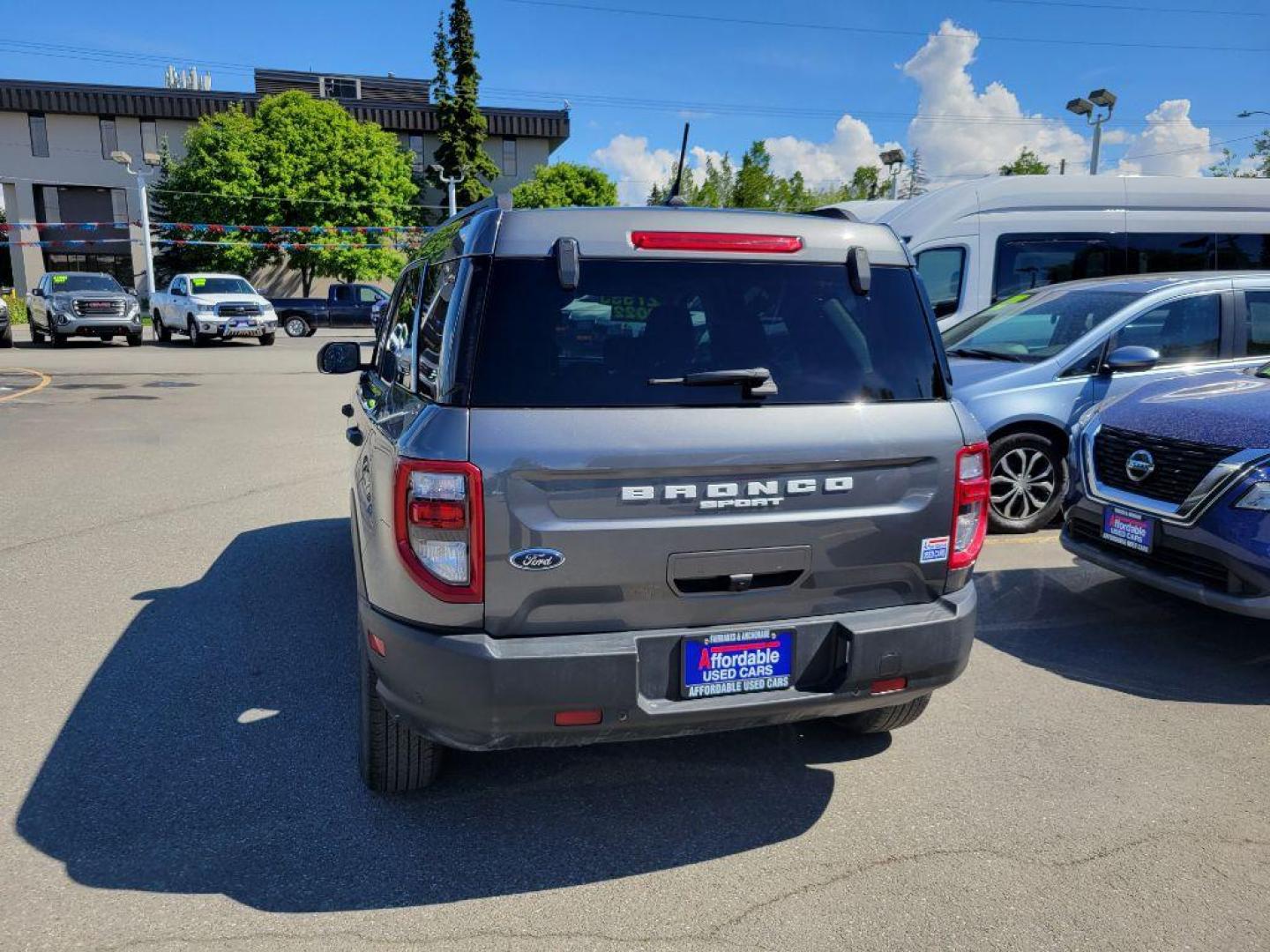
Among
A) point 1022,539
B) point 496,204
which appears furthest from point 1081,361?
point 496,204

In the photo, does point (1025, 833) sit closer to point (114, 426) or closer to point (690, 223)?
point (690, 223)

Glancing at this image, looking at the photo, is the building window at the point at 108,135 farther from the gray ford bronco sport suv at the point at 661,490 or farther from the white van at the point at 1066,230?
the gray ford bronco sport suv at the point at 661,490

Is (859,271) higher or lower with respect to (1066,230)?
lower

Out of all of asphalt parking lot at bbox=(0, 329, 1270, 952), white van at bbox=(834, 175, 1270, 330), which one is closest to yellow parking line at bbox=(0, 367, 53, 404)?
asphalt parking lot at bbox=(0, 329, 1270, 952)

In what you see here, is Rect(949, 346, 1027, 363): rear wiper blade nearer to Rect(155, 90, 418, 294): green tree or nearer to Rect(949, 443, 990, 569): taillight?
Rect(949, 443, 990, 569): taillight

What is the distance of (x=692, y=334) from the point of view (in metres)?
2.84

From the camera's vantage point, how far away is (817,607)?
114 inches

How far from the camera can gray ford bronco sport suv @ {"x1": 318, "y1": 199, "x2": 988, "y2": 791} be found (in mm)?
2602

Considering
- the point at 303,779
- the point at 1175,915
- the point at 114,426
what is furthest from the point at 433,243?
the point at 114,426

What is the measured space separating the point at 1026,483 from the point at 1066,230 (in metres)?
4.74

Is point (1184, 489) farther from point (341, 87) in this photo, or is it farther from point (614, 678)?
point (341, 87)

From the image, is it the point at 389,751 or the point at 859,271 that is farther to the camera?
the point at 389,751

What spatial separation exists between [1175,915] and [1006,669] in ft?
6.01

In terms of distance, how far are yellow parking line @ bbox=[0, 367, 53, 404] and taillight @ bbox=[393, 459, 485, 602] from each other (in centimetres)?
1347
